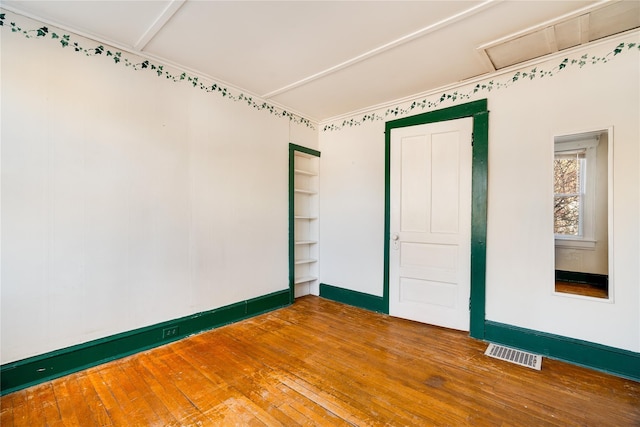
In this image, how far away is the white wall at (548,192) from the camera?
7.31 feet

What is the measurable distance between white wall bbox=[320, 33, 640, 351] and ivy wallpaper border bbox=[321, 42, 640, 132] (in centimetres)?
3

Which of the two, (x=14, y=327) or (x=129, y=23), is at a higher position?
(x=129, y=23)

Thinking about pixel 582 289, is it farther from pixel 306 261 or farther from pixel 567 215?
pixel 306 261

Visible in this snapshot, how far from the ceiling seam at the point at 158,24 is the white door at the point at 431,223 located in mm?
2608

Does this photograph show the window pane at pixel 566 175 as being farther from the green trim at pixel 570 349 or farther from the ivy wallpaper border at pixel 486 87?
the green trim at pixel 570 349

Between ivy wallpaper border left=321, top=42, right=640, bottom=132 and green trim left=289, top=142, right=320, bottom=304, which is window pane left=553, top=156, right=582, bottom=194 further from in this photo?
green trim left=289, top=142, right=320, bottom=304

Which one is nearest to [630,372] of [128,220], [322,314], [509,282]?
[509,282]

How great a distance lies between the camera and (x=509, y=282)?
2.78m

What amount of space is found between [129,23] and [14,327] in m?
2.46

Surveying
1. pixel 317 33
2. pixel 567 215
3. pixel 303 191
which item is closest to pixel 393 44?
pixel 317 33

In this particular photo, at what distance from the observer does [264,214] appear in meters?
3.65

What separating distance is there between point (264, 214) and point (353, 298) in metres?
1.75

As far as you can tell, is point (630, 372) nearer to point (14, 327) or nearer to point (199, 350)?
point (199, 350)

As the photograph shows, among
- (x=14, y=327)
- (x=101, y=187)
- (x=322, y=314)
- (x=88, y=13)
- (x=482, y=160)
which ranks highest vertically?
(x=88, y=13)
